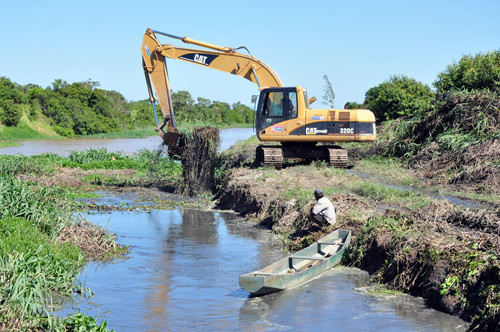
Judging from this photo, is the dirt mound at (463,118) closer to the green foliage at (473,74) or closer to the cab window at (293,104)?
the green foliage at (473,74)

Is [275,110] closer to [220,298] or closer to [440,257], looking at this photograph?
[220,298]

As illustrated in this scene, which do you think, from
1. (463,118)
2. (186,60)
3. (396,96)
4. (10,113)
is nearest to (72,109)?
(10,113)

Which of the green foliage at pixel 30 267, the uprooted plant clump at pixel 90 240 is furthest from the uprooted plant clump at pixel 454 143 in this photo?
the green foliage at pixel 30 267

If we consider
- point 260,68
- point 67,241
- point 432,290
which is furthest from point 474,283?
point 260,68

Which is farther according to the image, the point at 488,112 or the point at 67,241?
the point at 488,112

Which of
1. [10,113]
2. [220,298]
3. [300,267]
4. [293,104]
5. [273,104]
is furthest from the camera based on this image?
[10,113]

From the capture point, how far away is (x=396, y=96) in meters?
33.4

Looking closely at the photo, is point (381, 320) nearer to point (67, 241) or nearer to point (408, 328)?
point (408, 328)

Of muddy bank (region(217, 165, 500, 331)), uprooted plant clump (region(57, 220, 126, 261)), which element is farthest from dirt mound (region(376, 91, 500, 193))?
uprooted plant clump (region(57, 220, 126, 261))

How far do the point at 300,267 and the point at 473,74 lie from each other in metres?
20.8

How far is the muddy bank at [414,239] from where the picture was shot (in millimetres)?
8344

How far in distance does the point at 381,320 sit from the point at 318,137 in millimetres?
13013

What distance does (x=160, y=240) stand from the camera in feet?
47.0

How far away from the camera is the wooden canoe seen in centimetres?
922
